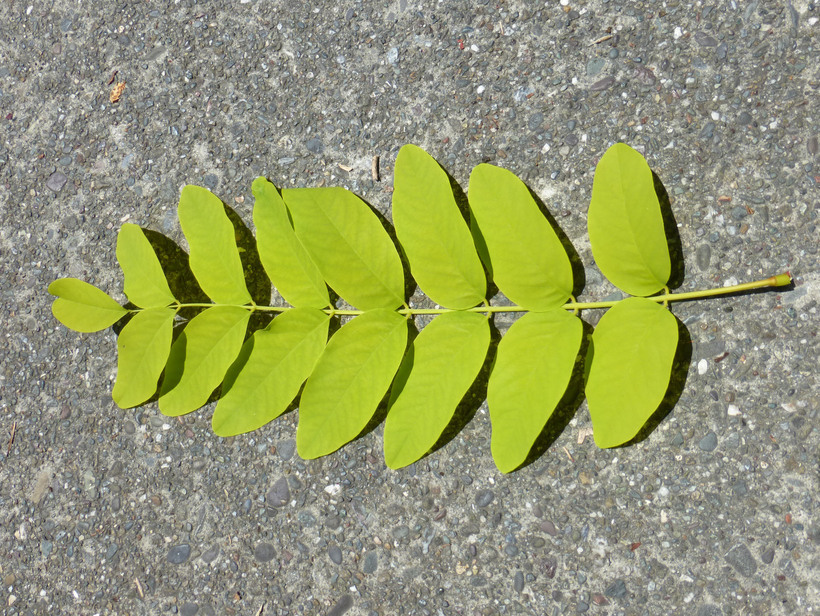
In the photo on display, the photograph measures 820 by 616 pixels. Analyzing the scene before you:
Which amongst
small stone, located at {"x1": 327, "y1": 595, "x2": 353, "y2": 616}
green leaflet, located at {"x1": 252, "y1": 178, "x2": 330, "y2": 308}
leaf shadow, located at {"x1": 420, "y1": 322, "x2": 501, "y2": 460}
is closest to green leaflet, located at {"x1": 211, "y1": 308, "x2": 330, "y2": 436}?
green leaflet, located at {"x1": 252, "y1": 178, "x2": 330, "y2": 308}

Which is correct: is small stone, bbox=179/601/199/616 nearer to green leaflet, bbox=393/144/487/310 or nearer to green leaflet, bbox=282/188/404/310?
green leaflet, bbox=282/188/404/310

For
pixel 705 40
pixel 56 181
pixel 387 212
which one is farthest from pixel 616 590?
pixel 56 181

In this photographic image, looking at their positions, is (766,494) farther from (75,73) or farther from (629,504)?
(75,73)

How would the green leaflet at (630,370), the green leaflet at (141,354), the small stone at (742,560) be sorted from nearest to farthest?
the green leaflet at (630,370)
the small stone at (742,560)
the green leaflet at (141,354)

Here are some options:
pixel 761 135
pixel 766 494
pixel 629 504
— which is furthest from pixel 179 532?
pixel 761 135

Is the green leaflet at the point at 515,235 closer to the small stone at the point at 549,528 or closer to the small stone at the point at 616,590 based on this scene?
the small stone at the point at 549,528

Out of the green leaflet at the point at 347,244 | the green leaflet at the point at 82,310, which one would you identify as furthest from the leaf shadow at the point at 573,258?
the green leaflet at the point at 82,310
